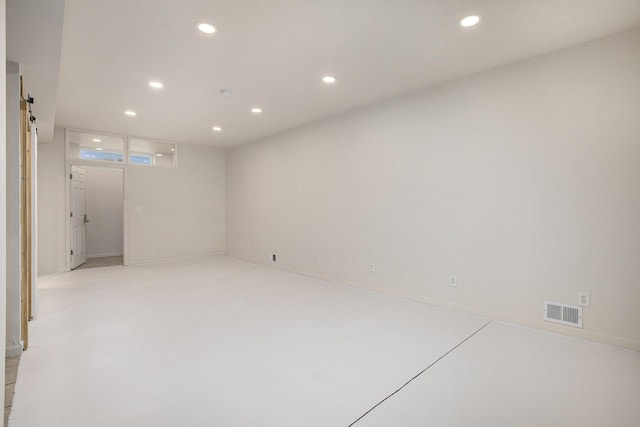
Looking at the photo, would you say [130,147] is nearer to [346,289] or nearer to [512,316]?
[346,289]

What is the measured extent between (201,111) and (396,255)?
354cm

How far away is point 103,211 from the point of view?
786 cm

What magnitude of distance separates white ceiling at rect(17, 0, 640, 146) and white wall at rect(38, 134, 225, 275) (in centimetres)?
227

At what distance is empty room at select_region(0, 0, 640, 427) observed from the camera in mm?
2031

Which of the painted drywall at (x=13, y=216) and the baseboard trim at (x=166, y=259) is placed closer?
the painted drywall at (x=13, y=216)

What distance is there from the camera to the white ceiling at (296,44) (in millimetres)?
2336

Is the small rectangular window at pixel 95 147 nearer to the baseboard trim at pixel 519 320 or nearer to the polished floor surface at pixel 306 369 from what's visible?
the polished floor surface at pixel 306 369

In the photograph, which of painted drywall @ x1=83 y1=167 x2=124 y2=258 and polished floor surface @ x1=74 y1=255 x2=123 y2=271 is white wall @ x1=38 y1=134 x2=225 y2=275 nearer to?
polished floor surface @ x1=74 y1=255 x2=123 y2=271

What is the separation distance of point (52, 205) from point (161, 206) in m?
1.81

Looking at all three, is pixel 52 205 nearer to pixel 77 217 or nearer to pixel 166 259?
pixel 77 217

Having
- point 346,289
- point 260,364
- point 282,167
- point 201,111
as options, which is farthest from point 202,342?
point 282,167

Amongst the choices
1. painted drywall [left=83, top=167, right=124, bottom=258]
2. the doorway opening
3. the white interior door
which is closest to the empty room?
the white interior door

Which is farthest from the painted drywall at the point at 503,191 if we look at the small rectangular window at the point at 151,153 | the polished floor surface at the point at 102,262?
the polished floor surface at the point at 102,262

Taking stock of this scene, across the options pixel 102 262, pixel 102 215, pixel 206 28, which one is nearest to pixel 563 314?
pixel 206 28
